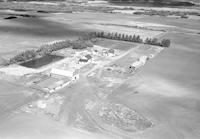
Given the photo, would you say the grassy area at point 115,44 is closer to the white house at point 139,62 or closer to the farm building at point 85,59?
the white house at point 139,62

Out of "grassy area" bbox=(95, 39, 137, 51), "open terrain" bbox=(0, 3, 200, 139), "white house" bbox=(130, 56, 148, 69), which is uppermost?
"grassy area" bbox=(95, 39, 137, 51)

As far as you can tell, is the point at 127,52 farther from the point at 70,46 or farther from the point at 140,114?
the point at 140,114

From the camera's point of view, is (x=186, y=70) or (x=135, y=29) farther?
(x=135, y=29)

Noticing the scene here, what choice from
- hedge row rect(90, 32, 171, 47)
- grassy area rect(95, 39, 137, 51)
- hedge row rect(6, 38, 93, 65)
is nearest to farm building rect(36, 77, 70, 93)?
hedge row rect(6, 38, 93, 65)

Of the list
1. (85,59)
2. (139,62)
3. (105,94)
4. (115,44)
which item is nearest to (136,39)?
(115,44)

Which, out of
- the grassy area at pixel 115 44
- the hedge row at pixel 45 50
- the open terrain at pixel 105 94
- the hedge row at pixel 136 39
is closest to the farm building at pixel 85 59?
the open terrain at pixel 105 94

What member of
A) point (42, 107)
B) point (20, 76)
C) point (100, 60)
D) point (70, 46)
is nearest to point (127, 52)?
point (100, 60)

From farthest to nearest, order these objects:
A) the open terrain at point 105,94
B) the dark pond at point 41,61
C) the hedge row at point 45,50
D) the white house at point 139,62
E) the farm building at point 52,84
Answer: the hedge row at point 45,50 < the white house at point 139,62 < the dark pond at point 41,61 < the farm building at point 52,84 < the open terrain at point 105,94

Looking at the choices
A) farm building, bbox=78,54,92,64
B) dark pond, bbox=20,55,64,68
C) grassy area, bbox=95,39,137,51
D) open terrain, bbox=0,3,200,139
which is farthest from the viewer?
grassy area, bbox=95,39,137,51

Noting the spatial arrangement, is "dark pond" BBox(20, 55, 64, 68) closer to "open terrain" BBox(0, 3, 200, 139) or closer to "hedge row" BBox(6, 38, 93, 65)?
"hedge row" BBox(6, 38, 93, 65)
